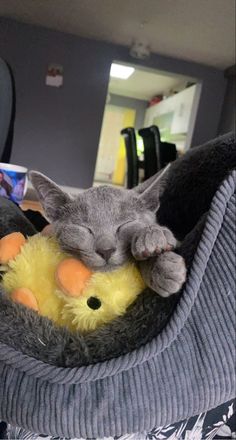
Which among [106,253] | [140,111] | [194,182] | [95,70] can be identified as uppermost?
[140,111]

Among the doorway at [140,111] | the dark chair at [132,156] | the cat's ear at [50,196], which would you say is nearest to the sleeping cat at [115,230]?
the cat's ear at [50,196]

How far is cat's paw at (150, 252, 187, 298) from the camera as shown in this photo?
0.44 m

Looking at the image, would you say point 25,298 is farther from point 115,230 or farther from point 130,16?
point 130,16

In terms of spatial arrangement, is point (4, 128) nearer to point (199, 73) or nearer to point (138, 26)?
point (138, 26)

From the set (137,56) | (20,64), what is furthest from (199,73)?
(20,64)

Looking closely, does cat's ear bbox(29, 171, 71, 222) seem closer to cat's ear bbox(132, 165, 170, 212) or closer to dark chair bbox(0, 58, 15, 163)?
cat's ear bbox(132, 165, 170, 212)

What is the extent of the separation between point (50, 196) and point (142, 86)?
4947 millimetres

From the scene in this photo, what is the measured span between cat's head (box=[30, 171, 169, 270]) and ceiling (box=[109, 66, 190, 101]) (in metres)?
3.56

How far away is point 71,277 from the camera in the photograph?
1.66 feet

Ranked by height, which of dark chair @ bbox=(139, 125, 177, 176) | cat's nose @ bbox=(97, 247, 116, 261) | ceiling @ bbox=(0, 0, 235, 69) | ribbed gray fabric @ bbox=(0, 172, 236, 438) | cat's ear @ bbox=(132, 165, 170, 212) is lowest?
ribbed gray fabric @ bbox=(0, 172, 236, 438)

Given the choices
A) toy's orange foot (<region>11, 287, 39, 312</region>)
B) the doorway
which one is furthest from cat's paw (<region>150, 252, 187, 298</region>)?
the doorway

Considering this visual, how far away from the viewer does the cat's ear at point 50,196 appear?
0.64m

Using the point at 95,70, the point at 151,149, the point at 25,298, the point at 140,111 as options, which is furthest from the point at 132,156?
the point at 140,111

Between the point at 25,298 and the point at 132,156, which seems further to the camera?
the point at 132,156
